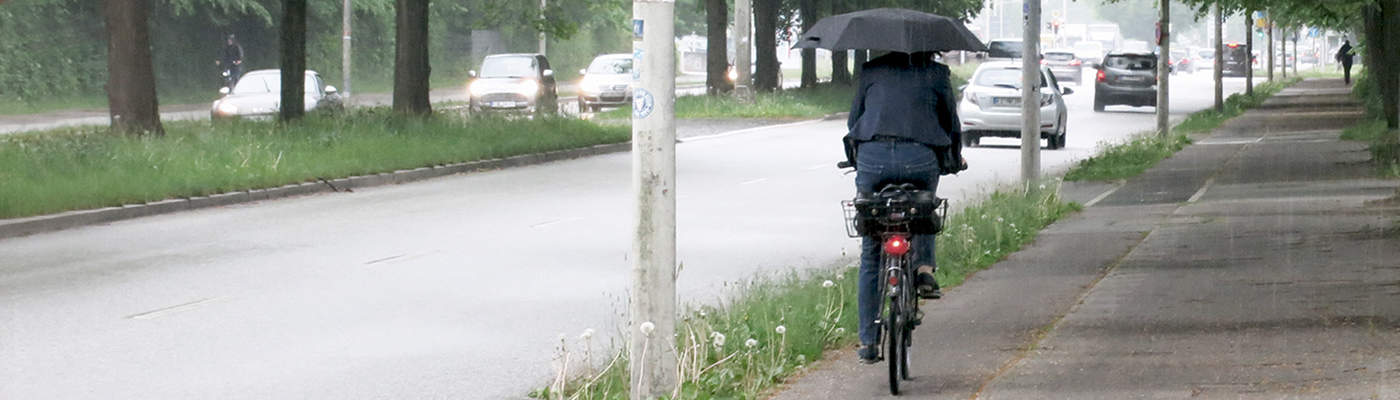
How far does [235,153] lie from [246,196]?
225 cm

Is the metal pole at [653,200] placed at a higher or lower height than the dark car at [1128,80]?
lower

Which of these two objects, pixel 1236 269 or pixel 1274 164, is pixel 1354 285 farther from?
pixel 1274 164

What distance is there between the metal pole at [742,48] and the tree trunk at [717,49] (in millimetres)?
2573

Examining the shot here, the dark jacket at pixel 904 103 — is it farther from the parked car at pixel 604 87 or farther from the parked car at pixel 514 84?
the parked car at pixel 604 87

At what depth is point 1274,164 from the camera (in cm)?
2545

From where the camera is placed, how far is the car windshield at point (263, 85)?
35.7 m

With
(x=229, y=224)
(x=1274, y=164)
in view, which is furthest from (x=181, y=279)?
(x=1274, y=164)

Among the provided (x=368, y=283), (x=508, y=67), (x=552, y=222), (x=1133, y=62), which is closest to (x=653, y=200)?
(x=368, y=283)

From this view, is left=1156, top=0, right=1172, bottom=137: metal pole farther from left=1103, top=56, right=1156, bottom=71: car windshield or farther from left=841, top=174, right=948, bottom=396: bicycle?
left=841, top=174, right=948, bottom=396: bicycle

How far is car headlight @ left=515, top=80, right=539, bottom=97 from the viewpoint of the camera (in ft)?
145

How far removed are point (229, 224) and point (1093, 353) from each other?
1084 centimetres

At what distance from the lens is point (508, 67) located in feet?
150

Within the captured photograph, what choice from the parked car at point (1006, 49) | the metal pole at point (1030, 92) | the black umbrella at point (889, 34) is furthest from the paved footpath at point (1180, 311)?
the parked car at point (1006, 49)

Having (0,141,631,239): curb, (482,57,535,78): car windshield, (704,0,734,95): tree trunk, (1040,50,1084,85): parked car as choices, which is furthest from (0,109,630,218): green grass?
(1040,50,1084,85): parked car
